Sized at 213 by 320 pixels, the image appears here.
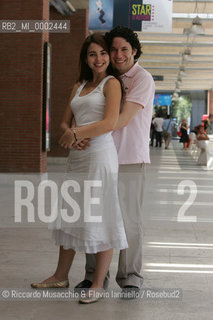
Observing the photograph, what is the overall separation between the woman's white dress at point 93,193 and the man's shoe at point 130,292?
1.06ft

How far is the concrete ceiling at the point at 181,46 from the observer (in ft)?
52.3

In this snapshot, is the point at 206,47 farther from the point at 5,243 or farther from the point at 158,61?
the point at 5,243

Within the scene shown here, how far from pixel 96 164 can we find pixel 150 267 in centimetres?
138

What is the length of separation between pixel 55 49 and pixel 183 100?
3870 cm

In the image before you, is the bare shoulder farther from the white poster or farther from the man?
the white poster

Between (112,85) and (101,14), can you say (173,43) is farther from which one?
(112,85)

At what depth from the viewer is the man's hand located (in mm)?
3703

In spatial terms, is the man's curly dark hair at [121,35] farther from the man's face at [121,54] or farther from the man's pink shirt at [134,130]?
the man's pink shirt at [134,130]

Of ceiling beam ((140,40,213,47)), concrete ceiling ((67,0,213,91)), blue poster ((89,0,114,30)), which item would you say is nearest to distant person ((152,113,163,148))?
concrete ceiling ((67,0,213,91))

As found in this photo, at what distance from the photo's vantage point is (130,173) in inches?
157

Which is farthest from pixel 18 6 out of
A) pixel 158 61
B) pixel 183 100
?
pixel 183 100

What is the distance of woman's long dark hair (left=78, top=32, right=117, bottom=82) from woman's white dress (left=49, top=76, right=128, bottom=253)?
0.14 m

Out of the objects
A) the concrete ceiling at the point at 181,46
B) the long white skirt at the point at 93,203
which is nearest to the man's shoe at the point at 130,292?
the long white skirt at the point at 93,203

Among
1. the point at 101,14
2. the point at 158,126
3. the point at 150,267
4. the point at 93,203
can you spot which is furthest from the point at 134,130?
the point at 158,126
